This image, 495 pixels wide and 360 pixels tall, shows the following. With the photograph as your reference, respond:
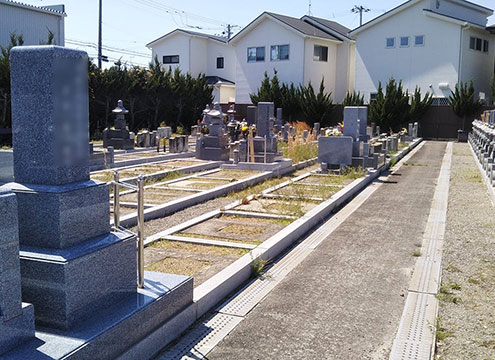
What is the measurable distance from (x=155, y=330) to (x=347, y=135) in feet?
40.3

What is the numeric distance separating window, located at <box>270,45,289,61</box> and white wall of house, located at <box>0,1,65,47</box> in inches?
587

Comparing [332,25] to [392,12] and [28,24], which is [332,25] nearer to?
[392,12]

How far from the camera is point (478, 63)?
36000mm

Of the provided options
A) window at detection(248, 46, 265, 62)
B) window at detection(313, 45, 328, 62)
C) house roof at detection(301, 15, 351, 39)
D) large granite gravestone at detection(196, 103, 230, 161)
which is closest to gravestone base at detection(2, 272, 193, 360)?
large granite gravestone at detection(196, 103, 230, 161)

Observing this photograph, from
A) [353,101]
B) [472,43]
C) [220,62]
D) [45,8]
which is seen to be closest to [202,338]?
[45,8]

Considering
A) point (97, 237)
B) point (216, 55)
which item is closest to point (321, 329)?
point (97, 237)

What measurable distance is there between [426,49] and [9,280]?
3574 centimetres

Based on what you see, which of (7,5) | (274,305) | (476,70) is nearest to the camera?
(274,305)

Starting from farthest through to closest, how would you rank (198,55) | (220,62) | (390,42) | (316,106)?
(220,62), (198,55), (390,42), (316,106)

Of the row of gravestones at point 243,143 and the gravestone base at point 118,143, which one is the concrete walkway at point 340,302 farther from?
the gravestone base at point 118,143

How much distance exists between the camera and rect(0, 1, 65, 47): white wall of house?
27.8m

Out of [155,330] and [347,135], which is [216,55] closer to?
[347,135]

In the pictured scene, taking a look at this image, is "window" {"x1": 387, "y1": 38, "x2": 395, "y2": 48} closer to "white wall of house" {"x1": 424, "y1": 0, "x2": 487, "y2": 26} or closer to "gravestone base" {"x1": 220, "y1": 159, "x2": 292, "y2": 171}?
"white wall of house" {"x1": 424, "y1": 0, "x2": 487, "y2": 26}

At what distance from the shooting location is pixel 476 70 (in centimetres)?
3588
